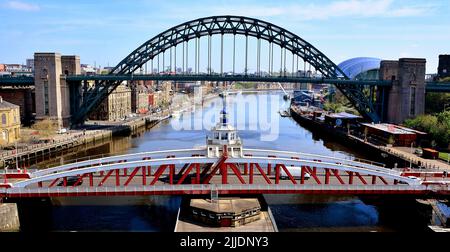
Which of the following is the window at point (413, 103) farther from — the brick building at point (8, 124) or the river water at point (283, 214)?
the brick building at point (8, 124)

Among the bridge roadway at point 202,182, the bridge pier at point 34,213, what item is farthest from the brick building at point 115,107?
the bridge roadway at point 202,182

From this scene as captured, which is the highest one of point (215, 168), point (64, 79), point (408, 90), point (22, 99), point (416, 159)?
point (64, 79)

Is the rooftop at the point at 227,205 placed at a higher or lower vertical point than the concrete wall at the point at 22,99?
lower

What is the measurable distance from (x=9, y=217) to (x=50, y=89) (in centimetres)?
3869

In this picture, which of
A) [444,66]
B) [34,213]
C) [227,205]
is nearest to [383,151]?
[227,205]

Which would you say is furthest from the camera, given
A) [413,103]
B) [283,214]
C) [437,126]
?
[413,103]

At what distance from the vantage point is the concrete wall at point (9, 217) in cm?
1866

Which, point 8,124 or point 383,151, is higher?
point 8,124

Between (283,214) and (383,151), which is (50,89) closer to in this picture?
(383,151)

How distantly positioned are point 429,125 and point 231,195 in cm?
3162

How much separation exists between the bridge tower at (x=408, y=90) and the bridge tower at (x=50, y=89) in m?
42.4

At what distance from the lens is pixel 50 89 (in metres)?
54.7

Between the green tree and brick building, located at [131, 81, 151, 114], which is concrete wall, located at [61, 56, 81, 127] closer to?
brick building, located at [131, 81, 151, 114]

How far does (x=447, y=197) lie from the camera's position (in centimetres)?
2153
